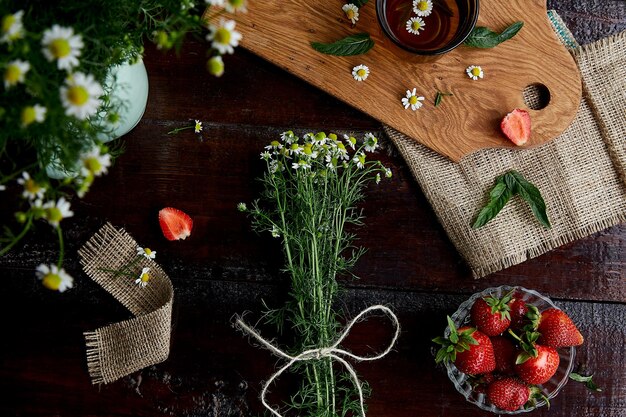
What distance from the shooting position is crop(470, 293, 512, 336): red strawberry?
1.32 meters

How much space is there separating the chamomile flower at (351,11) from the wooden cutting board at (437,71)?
0.01 metres

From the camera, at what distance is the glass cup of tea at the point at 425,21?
137 cm

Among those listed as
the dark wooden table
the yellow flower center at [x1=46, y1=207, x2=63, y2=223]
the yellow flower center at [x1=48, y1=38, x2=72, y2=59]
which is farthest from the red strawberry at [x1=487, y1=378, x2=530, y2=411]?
the yellow flower center at [x1=48, y1=38, x2=72, y2=59]

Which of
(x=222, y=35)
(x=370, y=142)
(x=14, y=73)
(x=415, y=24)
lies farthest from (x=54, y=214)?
(x=415, y=24)

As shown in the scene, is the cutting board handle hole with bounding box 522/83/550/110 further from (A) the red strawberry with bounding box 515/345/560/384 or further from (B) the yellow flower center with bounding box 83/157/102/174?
(B) the yellow flower center with bounding box 83/157/102/174

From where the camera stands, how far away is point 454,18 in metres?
1.38

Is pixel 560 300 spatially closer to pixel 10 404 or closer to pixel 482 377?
pixel 482 377

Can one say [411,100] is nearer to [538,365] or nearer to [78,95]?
[538,365]

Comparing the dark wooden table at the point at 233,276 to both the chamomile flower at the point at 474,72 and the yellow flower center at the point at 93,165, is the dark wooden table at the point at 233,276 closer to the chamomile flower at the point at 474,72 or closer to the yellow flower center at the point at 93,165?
the chamomile flower at the point at 474,72

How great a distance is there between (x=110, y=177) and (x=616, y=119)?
44.3 inches

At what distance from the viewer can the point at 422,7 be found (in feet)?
4.51

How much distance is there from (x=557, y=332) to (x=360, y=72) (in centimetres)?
67

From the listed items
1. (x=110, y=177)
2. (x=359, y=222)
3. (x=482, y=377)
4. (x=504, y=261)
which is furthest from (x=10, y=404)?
(x=504, y=261)

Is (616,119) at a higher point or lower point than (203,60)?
higher
